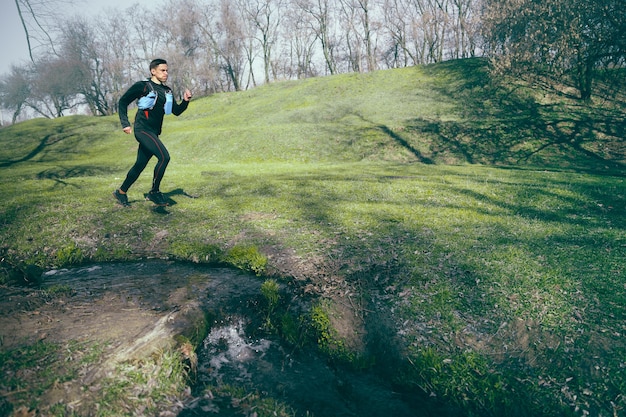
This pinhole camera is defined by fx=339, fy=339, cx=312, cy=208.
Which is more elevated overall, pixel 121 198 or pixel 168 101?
pixel 168 101

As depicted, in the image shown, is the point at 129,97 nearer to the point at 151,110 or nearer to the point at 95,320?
the point at 151,110

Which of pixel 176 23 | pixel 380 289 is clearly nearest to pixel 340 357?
pixel 380 289

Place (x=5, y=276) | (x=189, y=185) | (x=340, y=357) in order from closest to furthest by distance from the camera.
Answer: (x=340, y=357) → (x=5, y=276) → (x=189, y=185)

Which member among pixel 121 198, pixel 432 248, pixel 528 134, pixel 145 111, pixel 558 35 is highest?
pixel 558 35

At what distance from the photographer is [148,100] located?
8523 mm

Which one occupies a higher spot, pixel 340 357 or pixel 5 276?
pixel 5 276

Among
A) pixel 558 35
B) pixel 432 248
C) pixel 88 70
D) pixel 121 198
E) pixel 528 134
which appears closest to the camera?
pixel 432 248

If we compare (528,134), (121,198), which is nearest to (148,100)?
(121,198)

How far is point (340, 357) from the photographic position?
17.5 feet

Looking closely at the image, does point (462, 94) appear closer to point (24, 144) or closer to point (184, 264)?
point (184, 264)

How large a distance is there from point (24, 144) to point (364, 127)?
1339 inches

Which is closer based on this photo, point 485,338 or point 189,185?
point 485,338

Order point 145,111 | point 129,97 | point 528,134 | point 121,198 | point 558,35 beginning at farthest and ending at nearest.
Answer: point 528,134
point 558,35
point 121,198
point 145,111
point 129,97

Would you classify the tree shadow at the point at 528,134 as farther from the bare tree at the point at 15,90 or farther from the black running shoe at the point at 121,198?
the bare tree at the point at 15,90
